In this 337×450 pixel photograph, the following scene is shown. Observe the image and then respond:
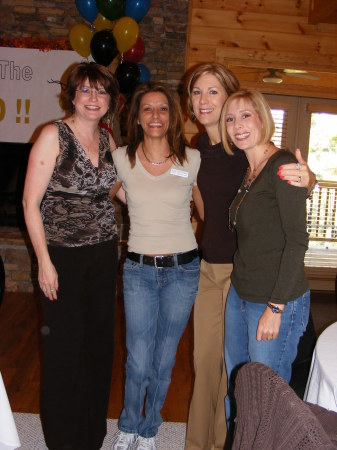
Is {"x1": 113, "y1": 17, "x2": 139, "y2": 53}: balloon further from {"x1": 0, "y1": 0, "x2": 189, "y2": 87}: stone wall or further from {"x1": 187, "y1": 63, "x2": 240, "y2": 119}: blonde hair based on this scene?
{"x1": 187, "y1": 63, "x2": 240, "y2": 119}: blonde hair

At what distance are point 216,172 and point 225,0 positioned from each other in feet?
9.45

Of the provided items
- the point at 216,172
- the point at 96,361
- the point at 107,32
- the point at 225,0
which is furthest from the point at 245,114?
the point at 225,0

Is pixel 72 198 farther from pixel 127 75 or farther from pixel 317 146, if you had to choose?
pixel 317 146

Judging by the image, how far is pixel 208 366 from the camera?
6.11ft

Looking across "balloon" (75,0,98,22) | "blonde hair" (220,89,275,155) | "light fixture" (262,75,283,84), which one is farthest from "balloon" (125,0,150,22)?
"blonde hair" (220,89,275,155)

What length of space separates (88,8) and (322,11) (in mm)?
1913

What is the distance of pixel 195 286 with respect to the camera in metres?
1.84

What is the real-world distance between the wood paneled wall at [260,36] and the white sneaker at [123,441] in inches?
125

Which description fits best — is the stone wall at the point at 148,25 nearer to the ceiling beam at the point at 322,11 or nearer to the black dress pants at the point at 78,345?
the ceiling beam at the point at 322,11

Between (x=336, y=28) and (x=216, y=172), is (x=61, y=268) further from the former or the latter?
(x=336, y=28)

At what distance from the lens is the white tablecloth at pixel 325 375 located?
1298 millimetres

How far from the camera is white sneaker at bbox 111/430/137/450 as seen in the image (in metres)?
1.92

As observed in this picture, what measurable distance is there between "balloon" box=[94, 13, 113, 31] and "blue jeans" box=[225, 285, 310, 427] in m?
2.80

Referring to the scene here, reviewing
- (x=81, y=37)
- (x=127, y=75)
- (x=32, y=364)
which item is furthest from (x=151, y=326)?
(x=81, y=37)
